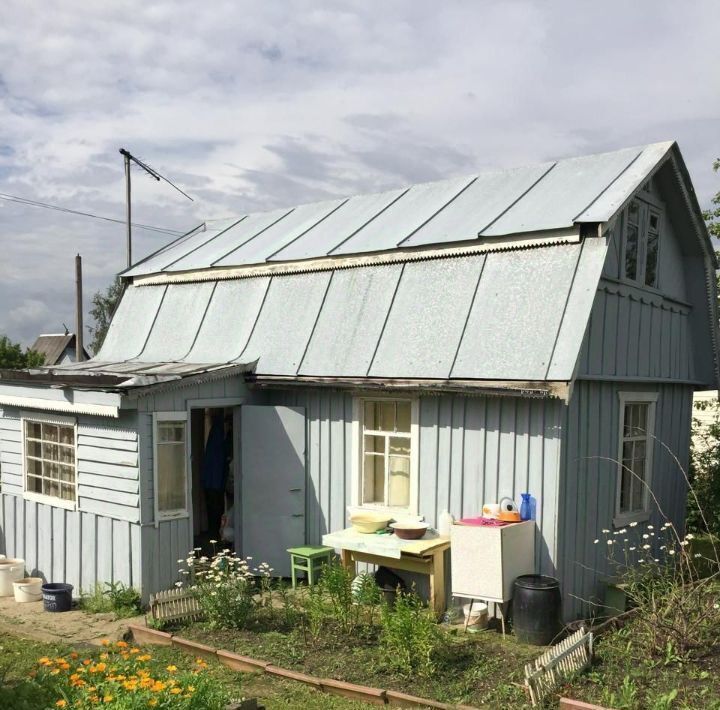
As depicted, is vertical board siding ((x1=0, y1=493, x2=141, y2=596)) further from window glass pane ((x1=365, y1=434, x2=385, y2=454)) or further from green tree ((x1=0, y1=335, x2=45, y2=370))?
green tree ((x1=0, y1=335, x2=45, y2=370))

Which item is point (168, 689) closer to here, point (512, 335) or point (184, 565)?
point (184, 565)

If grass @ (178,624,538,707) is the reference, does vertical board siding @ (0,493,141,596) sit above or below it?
above

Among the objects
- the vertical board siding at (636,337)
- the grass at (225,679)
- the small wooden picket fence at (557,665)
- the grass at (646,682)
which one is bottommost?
the grass at (225,679)

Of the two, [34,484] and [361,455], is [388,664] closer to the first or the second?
[361,455]

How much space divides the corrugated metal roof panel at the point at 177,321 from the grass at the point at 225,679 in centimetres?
526

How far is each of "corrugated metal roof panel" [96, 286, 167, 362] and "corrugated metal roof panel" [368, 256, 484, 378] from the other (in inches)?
202

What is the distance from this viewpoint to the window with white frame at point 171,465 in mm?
9789

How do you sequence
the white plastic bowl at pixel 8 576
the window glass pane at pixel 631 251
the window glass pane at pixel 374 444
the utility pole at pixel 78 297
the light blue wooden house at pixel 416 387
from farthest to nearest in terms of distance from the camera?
the utility pole at pixel 78 297, the white plastic bowl at pixel 8 576, the window glass pane at pixel 374 444, the window glass pane at pixel 631 251, the light blue wooden house at pixel 416 387

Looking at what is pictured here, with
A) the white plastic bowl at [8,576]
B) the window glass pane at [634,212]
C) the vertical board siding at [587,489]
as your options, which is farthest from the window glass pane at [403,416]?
the white plastic bowl at [8,576]

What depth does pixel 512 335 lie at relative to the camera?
9023mm

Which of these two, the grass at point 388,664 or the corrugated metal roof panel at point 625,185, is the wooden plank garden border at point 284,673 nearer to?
the grass at point 388,664

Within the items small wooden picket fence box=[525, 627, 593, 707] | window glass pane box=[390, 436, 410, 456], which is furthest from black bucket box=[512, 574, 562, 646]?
window glass pane box=[390, 436, 410, 456]

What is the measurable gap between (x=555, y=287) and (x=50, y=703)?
6535mm

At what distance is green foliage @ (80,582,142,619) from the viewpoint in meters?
9.38
